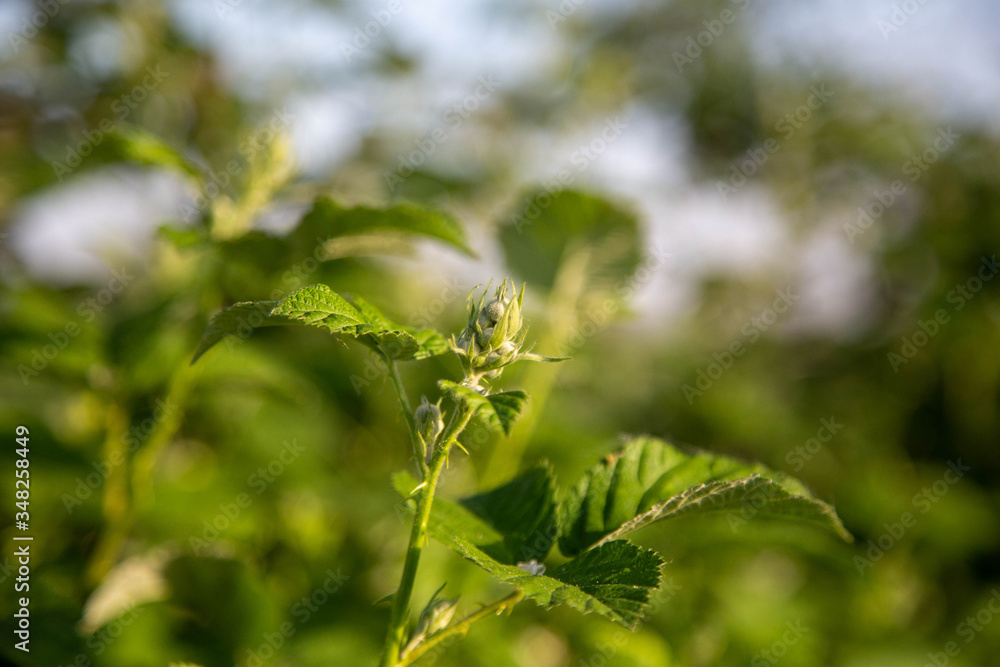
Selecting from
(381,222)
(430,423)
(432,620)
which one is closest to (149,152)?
Result: (381,222)

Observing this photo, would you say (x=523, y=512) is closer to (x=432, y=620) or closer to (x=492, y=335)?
(x=432, y=620)

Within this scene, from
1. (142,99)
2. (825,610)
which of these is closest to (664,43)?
(142,99)

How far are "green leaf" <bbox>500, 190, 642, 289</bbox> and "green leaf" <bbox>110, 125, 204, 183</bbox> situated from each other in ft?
2.68

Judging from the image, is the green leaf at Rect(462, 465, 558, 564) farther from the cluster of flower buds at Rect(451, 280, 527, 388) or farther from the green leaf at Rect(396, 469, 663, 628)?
the cluster of flower buds at Rect(451, 280, 527, 388)

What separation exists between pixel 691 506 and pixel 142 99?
255 cm

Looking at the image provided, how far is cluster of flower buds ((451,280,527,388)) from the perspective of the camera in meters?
0.68

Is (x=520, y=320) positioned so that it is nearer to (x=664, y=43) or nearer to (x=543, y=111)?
(x=543, y=111)

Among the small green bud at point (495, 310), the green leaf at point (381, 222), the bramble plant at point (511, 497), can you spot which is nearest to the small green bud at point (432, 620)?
the bramble plant at point (511, 497)

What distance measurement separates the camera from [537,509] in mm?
880

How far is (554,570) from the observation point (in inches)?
30.5

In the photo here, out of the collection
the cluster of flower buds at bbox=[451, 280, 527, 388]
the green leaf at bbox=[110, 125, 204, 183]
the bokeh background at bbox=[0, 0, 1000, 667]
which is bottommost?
the bokeh background at bbox=[0, 0, 1000, 667]

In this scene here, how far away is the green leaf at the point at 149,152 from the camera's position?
1106 mm

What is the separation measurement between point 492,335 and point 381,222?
519mm

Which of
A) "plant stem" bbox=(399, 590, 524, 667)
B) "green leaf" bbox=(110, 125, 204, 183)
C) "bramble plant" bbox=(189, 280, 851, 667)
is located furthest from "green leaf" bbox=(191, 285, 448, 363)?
"green leaf" bbox=(110, 125, 204, 183)
